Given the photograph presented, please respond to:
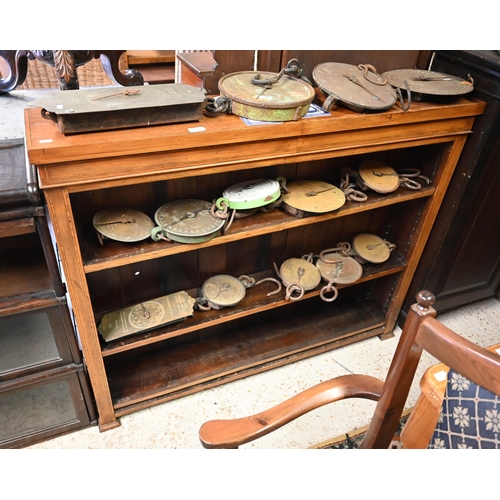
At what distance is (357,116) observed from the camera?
5.07ft

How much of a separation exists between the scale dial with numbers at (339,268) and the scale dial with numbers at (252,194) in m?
0.56

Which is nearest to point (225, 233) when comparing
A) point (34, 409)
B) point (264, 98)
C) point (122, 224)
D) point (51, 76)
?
point (122, 224)

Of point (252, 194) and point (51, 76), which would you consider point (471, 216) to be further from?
point (51, 76)

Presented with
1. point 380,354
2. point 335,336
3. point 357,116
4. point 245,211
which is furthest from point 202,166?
point 380,354

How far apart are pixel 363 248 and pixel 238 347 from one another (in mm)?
796

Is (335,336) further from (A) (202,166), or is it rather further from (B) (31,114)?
(B) (31,114)

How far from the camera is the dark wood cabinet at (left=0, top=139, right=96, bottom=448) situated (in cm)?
128

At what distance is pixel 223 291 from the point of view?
1945 mm

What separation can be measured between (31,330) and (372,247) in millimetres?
1558

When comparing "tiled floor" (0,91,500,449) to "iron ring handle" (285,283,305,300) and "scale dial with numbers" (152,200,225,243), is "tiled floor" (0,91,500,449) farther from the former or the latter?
"scale dial with numbers" (152,200,225,243)

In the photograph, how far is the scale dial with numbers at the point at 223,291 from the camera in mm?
1895

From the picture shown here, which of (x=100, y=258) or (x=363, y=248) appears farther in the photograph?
(x=363, y=248)

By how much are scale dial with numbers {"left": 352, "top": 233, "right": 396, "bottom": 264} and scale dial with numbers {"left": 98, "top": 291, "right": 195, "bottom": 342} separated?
0.86 m

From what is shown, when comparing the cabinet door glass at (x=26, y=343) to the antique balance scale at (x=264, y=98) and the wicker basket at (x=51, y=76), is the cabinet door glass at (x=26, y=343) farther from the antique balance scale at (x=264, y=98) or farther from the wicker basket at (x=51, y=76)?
the wicker basket at (x=51, y=76)
